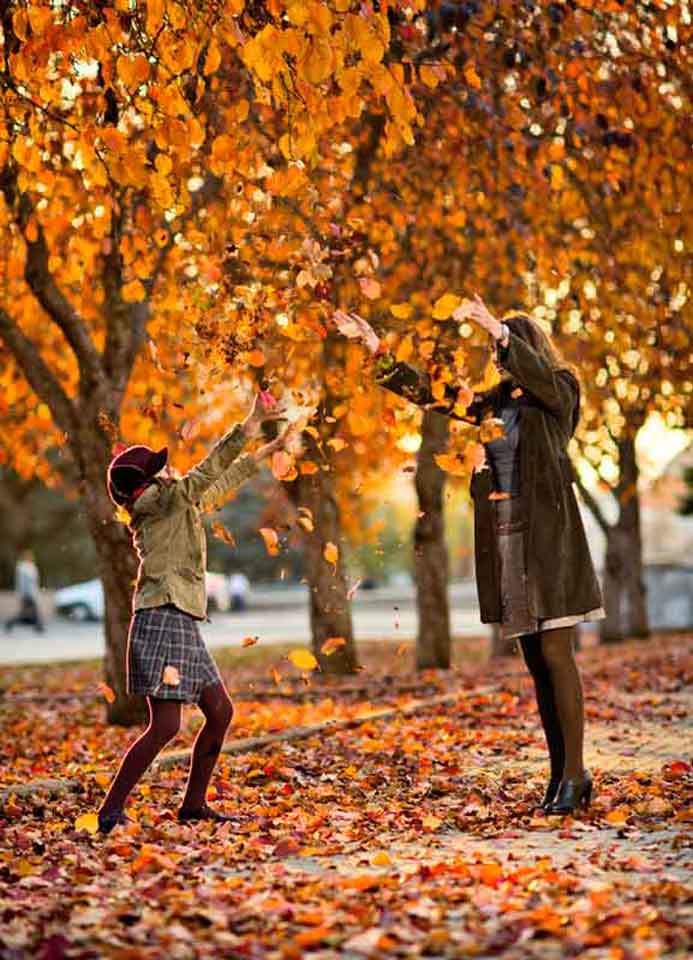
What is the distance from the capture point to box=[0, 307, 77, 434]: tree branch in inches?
450

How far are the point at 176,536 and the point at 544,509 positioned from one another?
158cm

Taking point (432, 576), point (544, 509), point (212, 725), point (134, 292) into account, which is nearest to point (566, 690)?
point (544, 509)

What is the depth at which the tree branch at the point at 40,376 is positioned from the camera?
1144cm

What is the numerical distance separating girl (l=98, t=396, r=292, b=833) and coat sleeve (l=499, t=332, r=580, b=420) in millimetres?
1140

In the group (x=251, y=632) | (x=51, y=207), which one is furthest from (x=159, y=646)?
(x=251, y=632)

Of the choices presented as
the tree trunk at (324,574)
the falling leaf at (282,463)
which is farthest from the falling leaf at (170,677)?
the tree trunk at (324,574)

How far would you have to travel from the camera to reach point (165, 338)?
12.7 meters

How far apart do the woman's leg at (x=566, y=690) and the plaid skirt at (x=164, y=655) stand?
1.51 metres

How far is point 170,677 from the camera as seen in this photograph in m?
6.30

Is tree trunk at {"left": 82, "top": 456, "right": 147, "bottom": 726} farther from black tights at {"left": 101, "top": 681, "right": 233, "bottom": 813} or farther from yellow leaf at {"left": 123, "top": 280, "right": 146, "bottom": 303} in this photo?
black tights at {"left": 101, "top": 681, "right": 233, "bottom": 813}

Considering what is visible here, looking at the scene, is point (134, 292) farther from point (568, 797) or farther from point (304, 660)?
point (568, 797)

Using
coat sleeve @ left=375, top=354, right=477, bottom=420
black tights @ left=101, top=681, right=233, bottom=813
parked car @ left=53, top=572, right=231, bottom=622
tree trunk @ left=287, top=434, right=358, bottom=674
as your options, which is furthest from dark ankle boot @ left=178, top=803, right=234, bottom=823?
parked car @ left=53, top=572, right=231, bottom=622

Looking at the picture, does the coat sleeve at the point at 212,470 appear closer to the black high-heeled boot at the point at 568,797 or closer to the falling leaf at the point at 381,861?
the falling leaf at the point at 381,861

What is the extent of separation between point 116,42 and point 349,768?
412 cm
